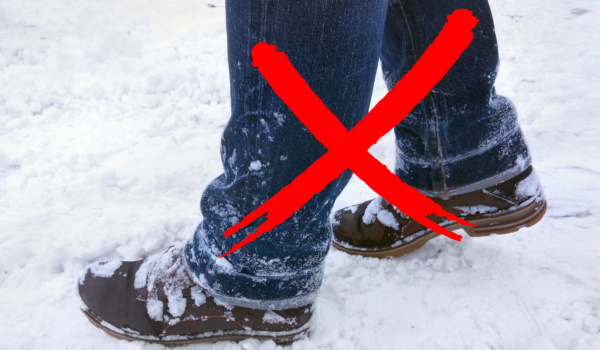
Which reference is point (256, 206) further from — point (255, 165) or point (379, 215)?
point (379, 215)

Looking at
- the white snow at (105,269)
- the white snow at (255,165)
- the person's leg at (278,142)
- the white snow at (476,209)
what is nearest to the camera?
the person's leg at (278,142)

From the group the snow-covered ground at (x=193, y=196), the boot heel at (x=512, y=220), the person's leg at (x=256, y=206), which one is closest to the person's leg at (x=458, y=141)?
the boot heel at (x=512, y=220)

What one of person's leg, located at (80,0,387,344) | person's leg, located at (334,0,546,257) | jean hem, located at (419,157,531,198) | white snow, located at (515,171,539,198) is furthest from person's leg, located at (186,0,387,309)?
white snow, located at (515,171,539,198)

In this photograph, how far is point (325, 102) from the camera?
58cm

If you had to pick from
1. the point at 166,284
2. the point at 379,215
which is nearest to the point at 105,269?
the point at 166,284

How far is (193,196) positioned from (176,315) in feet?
2.40

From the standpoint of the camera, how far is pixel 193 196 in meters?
1.48

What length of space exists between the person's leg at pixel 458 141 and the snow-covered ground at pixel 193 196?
14 cm

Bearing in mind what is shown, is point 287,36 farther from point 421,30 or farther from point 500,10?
point 500,10

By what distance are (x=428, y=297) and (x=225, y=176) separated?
0.65 m

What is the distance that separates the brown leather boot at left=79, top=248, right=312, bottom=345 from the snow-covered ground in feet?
0.13

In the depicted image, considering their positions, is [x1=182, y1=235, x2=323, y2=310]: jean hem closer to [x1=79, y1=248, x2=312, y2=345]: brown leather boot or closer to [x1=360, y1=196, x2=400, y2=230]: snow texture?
[x1=79, y1=248, x2=312, y2=345]: brown leather boot

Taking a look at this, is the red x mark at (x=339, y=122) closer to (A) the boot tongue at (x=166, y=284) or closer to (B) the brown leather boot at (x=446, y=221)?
(B) the brown leather boot at (x=446, y=221)

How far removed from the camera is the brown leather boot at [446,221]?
3.20 feet
